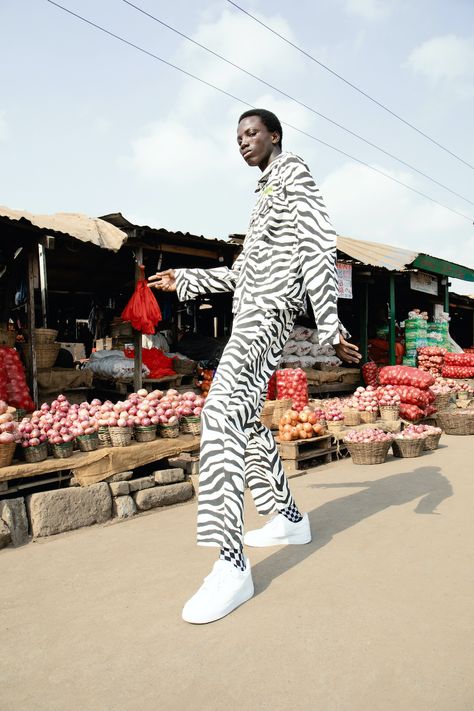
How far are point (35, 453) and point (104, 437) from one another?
2.14 feet

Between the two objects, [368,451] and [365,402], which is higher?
[365,402]

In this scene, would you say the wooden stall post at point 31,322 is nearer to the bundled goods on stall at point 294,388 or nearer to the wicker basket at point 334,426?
the bundled goods on stall at point 294,388

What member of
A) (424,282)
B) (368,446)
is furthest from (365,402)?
(424,282)


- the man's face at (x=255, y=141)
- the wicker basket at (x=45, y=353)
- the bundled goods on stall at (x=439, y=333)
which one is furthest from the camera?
the bundled goods on stall at (x=439, y=333)

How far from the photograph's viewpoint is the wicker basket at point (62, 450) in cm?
400

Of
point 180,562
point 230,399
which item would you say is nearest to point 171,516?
point 180,562

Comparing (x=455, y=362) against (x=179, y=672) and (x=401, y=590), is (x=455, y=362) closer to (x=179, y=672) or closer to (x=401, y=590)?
(x=401, y=590)

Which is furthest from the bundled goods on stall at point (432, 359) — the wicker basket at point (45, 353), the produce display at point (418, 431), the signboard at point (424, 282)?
the wicker basket at point (45, 353)

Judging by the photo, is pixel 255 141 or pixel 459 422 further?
pixel 459 422

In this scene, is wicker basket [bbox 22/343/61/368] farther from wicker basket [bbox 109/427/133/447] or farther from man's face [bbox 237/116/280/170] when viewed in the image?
man's face [bbox 237/116/280/170]

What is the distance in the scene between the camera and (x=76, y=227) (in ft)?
19.6

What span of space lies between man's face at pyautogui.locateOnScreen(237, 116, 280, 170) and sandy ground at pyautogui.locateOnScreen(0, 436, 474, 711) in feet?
7.21

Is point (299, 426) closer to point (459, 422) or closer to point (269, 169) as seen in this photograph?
point (459, 422)

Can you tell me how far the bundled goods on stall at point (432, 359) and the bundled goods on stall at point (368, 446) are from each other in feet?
20.5
